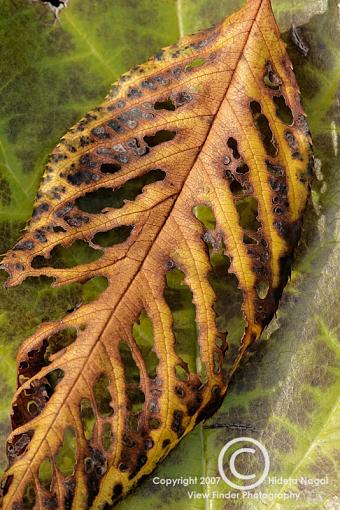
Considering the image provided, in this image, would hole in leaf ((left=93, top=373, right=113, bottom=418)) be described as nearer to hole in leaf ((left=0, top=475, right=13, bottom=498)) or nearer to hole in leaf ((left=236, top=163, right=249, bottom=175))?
hole in leaf ((left=0, top=475, right=13, bottom=498))

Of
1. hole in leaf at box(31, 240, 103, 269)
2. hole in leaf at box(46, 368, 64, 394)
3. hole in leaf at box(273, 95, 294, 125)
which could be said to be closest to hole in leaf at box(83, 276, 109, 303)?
hole in leaf at box(31, 240, 103, 269)

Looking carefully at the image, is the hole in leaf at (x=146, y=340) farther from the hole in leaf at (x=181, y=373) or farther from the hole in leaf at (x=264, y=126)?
the hole in leaf at (x=264, y=126)

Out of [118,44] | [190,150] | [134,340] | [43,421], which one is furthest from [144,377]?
[118,44]

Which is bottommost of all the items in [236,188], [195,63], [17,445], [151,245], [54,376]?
[17,445]

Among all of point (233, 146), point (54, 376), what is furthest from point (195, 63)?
point (54, 376)

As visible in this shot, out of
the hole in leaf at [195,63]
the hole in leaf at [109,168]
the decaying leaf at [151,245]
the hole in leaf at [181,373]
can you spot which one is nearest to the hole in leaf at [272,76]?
the decaying leaf at [151,245]

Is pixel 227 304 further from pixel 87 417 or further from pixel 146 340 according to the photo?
pixel 87 417

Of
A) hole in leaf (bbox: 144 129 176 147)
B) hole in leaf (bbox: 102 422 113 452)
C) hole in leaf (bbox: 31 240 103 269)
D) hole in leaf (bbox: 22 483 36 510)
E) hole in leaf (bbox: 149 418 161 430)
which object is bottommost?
hole in leaf (bbox: 22 483 36 510)

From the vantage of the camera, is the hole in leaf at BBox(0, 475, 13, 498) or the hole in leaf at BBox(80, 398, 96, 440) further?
the hole in leaf at BBox(80, 398, 96, 440)
